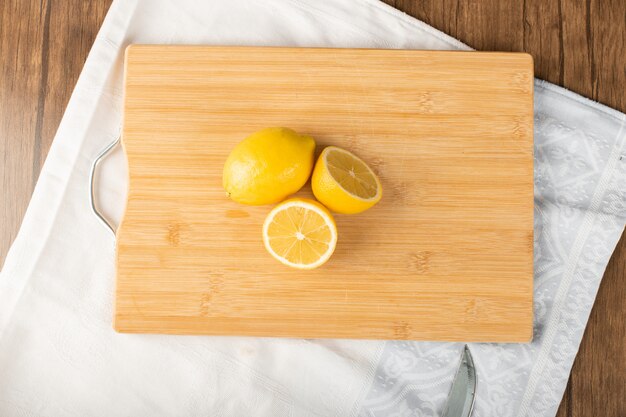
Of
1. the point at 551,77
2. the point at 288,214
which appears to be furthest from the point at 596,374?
the point at 288,214

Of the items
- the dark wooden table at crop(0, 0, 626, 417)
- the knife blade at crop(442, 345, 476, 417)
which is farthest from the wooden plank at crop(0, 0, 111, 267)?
the knife blade at crop(442, 345, 476, 417)

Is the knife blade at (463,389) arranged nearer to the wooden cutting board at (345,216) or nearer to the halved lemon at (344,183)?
the wooden cutting board at (345,216)

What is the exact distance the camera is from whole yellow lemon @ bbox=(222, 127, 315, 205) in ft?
3.25

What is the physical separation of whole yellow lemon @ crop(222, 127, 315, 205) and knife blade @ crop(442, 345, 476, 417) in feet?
1.82

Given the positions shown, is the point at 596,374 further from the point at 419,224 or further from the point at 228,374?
the point at 228,374

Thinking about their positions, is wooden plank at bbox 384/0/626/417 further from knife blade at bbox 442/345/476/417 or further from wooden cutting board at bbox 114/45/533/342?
knife blade at bbox 442/345/476/417

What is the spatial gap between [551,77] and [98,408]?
128cm

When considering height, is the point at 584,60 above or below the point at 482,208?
above

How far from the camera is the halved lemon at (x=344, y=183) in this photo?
1015mm

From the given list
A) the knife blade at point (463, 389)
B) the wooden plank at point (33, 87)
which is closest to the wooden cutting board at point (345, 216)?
the knife blade at point (463, 389)

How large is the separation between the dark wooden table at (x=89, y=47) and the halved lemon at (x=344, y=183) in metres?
0.43

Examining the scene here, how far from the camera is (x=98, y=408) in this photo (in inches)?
47.7

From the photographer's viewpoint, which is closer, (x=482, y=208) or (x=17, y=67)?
(x=482, y=208)

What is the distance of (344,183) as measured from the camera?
102cm
